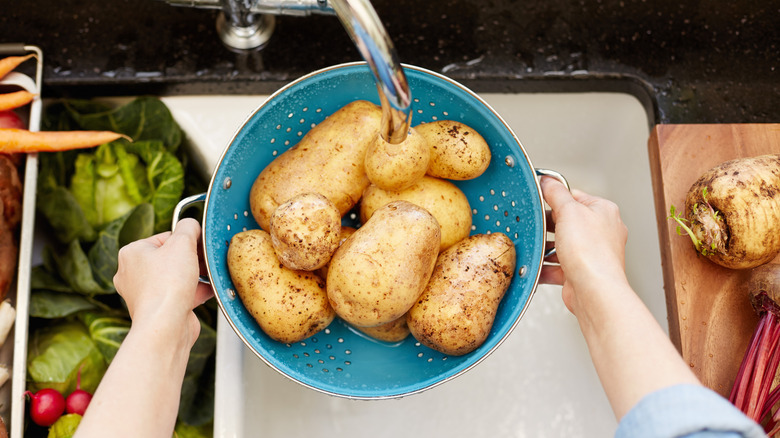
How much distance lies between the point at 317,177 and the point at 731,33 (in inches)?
29.4

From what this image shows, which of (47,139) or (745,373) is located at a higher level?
(47,139)

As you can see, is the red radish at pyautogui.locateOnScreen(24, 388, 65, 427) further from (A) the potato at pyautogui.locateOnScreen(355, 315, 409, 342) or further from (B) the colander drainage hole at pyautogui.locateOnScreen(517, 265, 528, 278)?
(B) the colander drainage hole at pyautogui.locateOnScreen(517, 265, 528, 278)

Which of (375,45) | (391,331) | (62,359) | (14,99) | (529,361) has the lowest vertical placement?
(529,361)

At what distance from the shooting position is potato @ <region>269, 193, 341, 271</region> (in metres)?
0.69

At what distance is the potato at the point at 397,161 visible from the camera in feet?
2.34

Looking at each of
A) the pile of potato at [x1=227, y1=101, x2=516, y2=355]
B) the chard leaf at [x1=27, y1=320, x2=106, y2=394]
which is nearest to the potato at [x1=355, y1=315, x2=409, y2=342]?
the pile of potato at [x1=227, y1=101, x2=516, y2=355]

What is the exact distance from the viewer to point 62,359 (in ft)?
2.87

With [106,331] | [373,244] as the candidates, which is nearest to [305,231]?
[373,244]

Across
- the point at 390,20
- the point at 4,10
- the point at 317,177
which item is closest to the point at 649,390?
the point at 317,177

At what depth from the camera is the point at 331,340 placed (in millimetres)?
816

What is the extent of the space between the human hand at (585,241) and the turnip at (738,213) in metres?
0.13

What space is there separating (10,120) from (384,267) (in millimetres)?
643

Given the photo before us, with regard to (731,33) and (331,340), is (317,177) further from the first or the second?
(731,33)

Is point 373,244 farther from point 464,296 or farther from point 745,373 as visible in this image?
point 745,373
